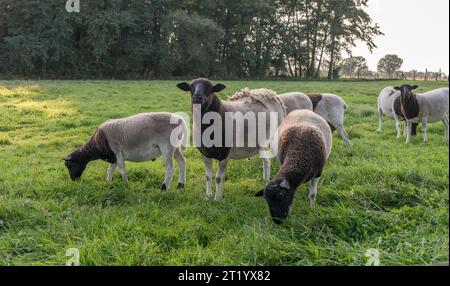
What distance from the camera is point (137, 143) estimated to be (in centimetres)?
745

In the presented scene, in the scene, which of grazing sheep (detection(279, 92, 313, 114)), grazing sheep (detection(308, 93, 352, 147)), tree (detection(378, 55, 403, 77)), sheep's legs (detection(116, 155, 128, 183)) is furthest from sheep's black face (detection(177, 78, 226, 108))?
tree (detection(378, 55, 403, 77))

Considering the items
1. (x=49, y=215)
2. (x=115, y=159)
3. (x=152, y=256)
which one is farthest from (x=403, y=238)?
(x=115, y=159)

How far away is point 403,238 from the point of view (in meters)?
4.45

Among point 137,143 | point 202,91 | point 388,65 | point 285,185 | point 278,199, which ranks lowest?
point 278,199

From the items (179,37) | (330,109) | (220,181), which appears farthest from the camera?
(179,37)

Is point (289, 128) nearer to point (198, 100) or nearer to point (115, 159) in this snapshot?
point (198, 100)

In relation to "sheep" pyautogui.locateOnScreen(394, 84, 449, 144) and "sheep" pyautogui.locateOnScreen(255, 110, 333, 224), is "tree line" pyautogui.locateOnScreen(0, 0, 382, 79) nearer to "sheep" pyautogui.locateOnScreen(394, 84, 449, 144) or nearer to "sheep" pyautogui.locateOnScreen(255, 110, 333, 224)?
"sheep" pyautogui.locateOnScreen(394, 84, 449, 144)

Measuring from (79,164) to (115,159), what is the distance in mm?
691

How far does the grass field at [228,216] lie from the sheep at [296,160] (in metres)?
0.26

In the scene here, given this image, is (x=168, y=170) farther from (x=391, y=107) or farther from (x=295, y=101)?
(x=391, y=107)

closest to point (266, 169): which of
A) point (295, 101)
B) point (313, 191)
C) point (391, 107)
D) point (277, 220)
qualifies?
point (313, 191)

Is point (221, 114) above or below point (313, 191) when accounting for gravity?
above

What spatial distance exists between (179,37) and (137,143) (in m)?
36.9

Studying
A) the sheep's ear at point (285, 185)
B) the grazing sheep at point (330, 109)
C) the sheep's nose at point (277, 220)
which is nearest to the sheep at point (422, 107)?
the grazing sheep at point (330, 109)
